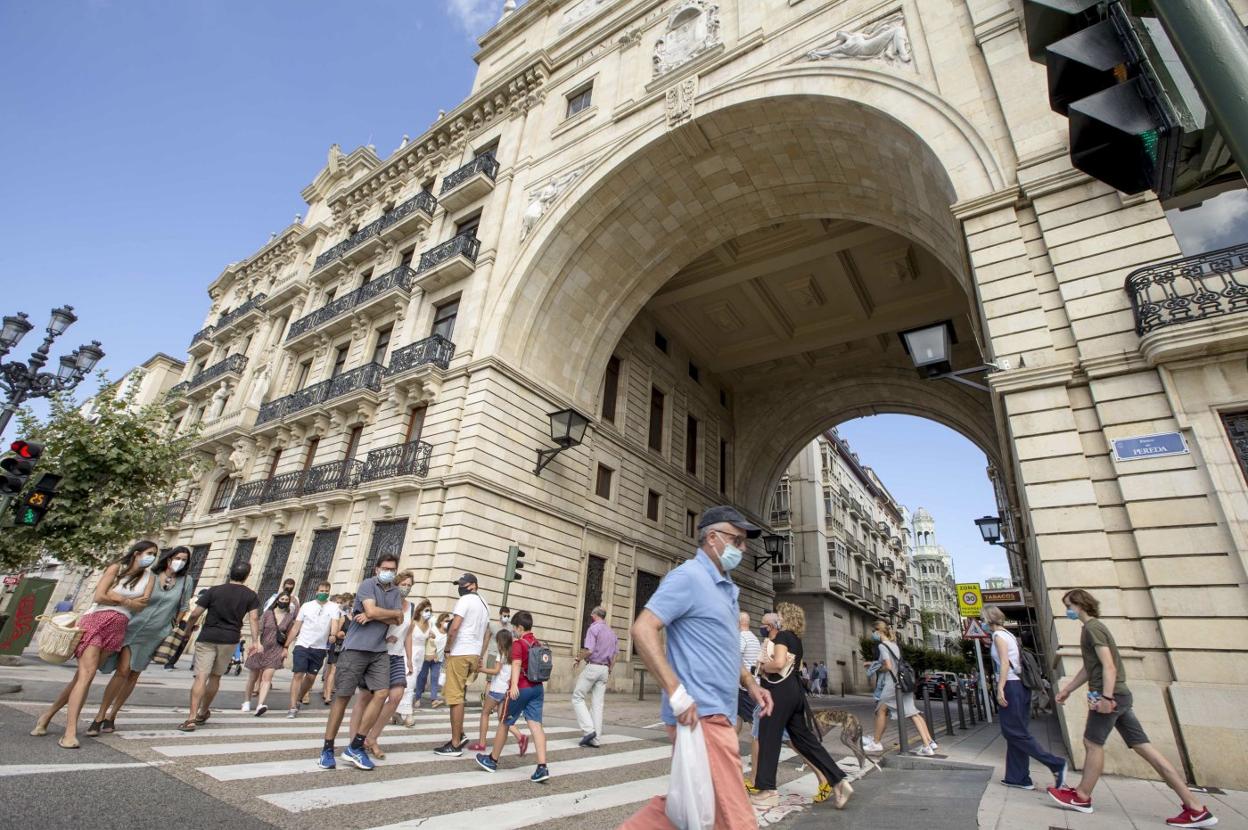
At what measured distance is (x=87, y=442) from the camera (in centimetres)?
1399

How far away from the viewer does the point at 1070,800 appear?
4590 mm

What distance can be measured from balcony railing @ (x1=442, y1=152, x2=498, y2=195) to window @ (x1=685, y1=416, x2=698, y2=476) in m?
11.5

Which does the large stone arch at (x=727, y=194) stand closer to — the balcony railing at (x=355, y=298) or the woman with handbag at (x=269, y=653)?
the balcony railing at (x=355, y=298)

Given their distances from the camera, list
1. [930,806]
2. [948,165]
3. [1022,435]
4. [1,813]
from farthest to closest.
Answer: [948,165], [1022,435], [930,806], [1,813]

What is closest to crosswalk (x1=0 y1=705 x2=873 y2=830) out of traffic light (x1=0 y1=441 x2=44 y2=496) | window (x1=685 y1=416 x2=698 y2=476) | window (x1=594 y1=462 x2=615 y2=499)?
traffic light (x1=0 y1=441 x2=44 y2=496)

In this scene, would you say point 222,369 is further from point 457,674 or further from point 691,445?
point 457,674

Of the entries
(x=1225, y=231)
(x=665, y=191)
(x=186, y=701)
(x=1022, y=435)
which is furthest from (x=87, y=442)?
(x=1225, y=231)

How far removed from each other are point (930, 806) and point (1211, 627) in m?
4.34

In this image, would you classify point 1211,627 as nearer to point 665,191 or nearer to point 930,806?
point 930,806

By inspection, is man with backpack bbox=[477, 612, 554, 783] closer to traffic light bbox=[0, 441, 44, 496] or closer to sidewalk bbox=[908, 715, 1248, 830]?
sidewalk bbox=[908, 715, 1248, 830]

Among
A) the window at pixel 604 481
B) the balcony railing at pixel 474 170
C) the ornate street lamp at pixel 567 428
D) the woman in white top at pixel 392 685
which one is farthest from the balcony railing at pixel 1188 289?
the balcony railing at pixel 474 170

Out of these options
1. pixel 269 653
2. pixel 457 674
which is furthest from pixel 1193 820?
pixel 269 653

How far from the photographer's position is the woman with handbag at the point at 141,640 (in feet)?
16.6

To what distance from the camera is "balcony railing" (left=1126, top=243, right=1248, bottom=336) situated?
22.1 ft
